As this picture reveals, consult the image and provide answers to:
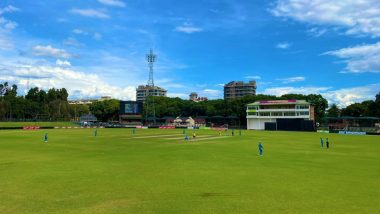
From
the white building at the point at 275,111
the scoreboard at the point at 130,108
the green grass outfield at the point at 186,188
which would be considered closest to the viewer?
the green grass outfield at the point at 186,188

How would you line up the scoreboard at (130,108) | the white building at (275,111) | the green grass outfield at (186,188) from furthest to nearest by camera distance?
the scoreboard at (130,108) < the white building at (275,111) < the green grass outfield at (186,188)

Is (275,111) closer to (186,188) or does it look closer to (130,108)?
(130,108)

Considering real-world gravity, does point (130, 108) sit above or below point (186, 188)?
above

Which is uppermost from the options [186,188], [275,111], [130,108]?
[130,108]

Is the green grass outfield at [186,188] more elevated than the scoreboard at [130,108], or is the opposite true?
the scoreboard at [130,108]

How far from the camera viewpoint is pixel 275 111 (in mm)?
142750

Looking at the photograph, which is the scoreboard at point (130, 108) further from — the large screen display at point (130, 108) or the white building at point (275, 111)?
the white building at point (275, 111)

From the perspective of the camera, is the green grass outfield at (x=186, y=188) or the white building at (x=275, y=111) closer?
the green grass outfield at (x=186, y=188)

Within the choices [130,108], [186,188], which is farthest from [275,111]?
[186,188]

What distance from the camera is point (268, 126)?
130m

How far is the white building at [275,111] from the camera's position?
138 m

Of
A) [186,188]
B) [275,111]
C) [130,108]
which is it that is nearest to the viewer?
[186,188]

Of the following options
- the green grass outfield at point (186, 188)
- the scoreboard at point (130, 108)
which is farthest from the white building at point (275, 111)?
the green grass outfield at point (186, 188)

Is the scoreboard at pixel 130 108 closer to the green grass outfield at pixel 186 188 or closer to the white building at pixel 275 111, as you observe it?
the white building at pixel 275 111
